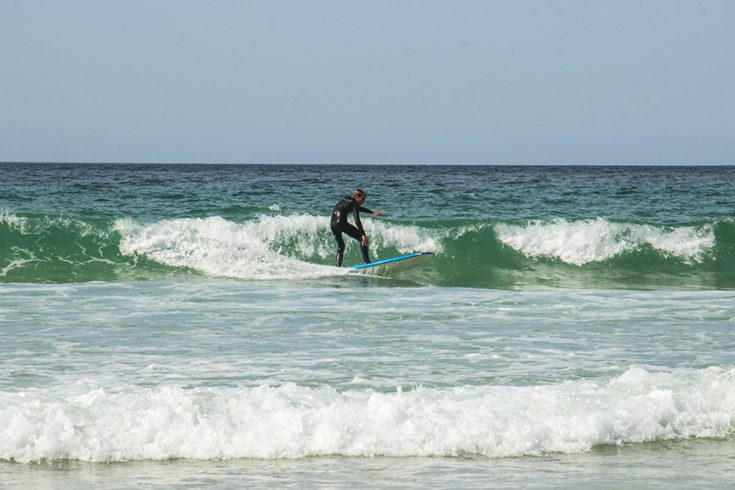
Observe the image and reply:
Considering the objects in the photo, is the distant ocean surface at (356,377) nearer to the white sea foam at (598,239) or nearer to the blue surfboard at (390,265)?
the blue surfboard at (390,265)

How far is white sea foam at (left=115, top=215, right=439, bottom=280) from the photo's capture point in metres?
18.4

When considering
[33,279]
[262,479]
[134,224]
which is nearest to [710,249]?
[134,224]

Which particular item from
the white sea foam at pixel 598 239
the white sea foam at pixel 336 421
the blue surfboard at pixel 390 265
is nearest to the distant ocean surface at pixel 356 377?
the white sea foam at pixel 336 421

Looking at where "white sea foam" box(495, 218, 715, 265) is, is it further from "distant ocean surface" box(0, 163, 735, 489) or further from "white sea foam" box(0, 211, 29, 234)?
"white sea foam" box(0, 211, 29, 234)

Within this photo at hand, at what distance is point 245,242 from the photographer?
70.2 ft

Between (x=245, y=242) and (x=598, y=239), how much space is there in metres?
8.51

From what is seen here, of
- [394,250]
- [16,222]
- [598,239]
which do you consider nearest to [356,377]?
[394,250]

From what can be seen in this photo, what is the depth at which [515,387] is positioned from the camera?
24.2ft

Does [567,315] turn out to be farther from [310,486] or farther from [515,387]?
[310,486]

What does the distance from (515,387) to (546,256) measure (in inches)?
565

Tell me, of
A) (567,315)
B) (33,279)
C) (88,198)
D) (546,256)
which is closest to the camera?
(567,315)

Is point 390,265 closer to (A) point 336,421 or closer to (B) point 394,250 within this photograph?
(B) point 394,250

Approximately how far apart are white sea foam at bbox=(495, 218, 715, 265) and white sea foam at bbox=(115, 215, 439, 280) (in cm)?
235

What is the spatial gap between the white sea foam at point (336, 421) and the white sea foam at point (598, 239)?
1428 cm
